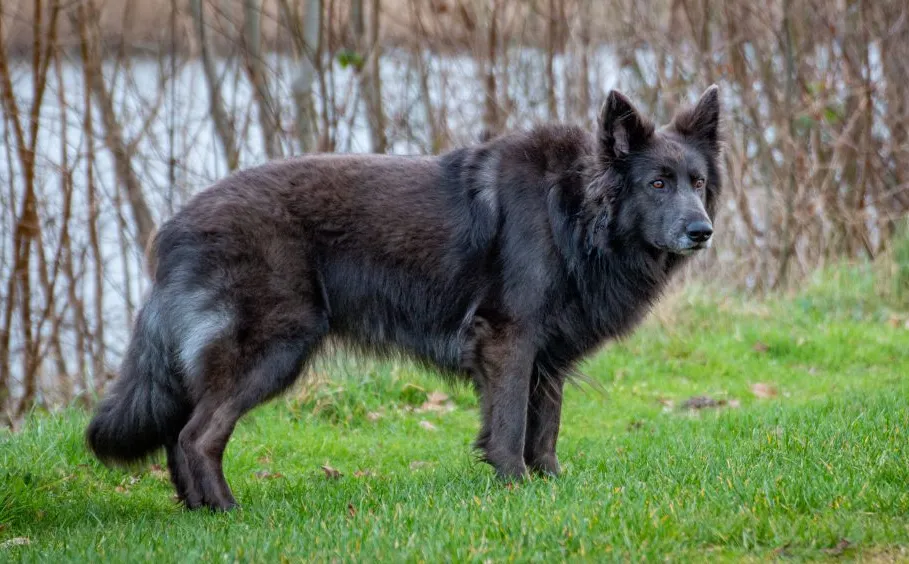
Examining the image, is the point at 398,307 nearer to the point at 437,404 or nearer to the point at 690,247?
the point at 690,247

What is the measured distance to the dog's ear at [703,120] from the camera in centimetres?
602

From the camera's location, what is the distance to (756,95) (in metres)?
13.0

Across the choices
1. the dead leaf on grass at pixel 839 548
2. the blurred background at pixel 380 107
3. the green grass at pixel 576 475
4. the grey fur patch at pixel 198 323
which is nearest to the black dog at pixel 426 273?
the grey fur patch at pixel 198 323

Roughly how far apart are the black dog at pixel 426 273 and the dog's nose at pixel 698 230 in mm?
11

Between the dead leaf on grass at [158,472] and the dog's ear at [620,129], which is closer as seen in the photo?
the dog's ear at [620,129]

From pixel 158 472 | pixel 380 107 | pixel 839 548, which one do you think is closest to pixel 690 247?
pixel 839 548

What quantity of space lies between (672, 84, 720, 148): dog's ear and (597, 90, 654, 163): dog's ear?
0.34 metres

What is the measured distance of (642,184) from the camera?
576 centimetres

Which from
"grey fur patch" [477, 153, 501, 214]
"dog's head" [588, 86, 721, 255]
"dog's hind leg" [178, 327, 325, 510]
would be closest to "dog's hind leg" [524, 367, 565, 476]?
"dog's head" [588, 86, 721, 255]

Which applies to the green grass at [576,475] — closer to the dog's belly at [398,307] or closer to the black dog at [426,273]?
the black dog at [426,273]

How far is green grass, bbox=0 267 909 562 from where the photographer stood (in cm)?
407

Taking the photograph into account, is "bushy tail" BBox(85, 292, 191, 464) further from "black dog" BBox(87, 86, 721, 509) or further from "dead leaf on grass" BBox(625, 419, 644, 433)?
"dead leaf on grass" BBox(625, 419, 644, 433)

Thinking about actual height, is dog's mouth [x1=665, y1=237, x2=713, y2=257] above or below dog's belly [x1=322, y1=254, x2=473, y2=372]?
above

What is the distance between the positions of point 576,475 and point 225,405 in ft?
6.56
